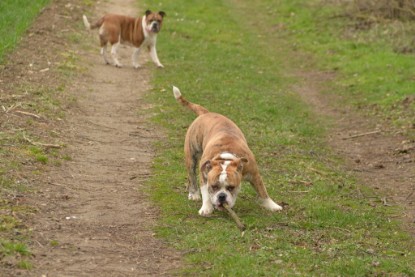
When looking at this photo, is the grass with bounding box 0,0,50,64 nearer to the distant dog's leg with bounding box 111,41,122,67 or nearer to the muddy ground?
the muddy ground

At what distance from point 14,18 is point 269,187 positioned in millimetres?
9662

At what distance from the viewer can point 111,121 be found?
1409 centimetres

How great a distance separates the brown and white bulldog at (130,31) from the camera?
62.8 ft

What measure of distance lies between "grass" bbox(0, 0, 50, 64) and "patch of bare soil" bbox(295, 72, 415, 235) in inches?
233

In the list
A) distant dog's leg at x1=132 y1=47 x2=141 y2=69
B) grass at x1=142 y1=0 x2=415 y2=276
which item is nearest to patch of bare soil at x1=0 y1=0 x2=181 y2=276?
grass at x1=142 y1=0 x2=415 y2=276

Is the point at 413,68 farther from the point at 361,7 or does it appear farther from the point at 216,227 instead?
the point at 216,227

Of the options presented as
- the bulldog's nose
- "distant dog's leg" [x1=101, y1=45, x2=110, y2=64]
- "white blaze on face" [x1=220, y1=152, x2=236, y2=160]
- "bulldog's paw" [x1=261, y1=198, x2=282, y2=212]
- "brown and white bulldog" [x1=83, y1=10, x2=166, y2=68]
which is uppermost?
"white blaze on face" [x1=220, y1=152, x2=236, y2=160]

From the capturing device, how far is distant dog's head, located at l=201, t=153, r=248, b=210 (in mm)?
8617

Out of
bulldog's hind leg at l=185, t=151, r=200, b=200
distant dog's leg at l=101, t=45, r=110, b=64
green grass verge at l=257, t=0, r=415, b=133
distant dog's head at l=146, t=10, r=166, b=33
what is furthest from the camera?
distant dog's leg at l=101, t=45, r=110, b=64

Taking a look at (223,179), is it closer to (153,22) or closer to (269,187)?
(269,187)

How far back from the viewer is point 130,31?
63.8ft

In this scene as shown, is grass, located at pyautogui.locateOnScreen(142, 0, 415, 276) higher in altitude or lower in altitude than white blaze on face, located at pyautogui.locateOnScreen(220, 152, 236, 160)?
lower

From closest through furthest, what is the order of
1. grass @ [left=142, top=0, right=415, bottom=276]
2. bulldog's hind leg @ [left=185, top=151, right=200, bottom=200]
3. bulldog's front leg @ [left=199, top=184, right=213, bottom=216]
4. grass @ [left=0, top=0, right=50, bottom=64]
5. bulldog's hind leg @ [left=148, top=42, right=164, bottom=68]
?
grass @ [left=142, top=0, right=415, bottom=276]
bulldog's front leg @ [left=199, top=184, right=213, bottom=216]
bulldog's hind leg @ [left=185, top=151, right=200, bottom=200]
grass @ [left=0, top=0, right=50, bottom=64]
bulldog's hind leg @ [left=148, top=42, right=164, bottom=68]

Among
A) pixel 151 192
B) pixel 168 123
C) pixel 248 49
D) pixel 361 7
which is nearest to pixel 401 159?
pixel 168 123
